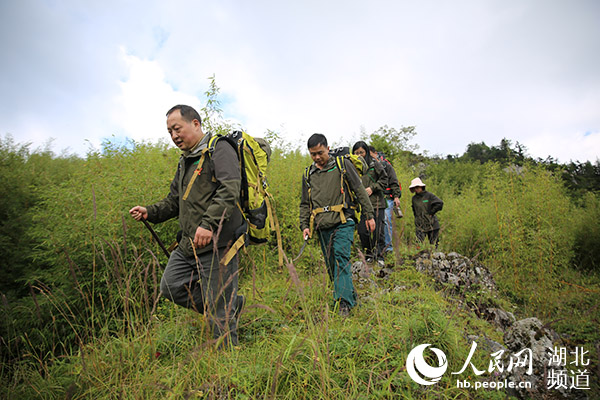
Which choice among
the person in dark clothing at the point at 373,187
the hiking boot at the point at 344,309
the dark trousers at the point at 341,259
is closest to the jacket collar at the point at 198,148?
the dark trousers at the point at 341,259

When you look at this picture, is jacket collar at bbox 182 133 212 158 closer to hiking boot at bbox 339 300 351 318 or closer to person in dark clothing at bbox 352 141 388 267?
hiking boot at bbox 339 300 351 318

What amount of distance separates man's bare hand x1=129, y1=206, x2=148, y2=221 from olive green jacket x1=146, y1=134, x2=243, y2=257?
0.35 metres

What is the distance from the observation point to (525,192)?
6.20 m

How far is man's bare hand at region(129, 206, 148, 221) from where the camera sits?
8.20ft

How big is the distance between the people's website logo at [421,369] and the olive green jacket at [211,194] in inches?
57.8

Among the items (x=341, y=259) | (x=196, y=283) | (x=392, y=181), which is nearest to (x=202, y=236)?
(x=196, y=283)

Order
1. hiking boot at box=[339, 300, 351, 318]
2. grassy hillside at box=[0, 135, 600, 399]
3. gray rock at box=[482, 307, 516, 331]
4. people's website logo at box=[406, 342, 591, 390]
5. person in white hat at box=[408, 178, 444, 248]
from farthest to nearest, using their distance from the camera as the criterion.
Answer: person in white hat at box=[408, 178, 444, 248] → gray rock at box=[482, 307, 516, 331] → hiking boot at box=[339, 300, 351, 318] → people's website logo at box=[406, 342, 591, 390] → grassy hillside at box=[0, 135, 600, 399]

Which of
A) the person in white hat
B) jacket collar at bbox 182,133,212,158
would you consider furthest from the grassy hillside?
the person in white hat

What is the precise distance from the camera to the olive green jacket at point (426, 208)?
6441mm

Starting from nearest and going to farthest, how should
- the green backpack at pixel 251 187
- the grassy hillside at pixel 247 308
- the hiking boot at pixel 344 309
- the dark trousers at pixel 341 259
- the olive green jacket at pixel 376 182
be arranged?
the grassy hillside at pixel 247 308 < the green backpack at pixel 251 187 < the hiking boot at pixel 344 309 < the dark trousers at pixel 341 259 < the olive green jacket at pixel 376 182

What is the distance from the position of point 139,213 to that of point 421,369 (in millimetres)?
2379

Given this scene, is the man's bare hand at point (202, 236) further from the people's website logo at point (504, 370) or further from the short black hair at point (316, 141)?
the short black hair at point (316, 141)

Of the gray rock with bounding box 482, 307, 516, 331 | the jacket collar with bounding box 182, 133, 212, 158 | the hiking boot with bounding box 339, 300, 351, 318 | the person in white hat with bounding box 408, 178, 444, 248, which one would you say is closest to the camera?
the jacket collar with bounding box 182, 133, 212, 158

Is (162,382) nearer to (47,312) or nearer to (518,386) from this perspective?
(518,386)
